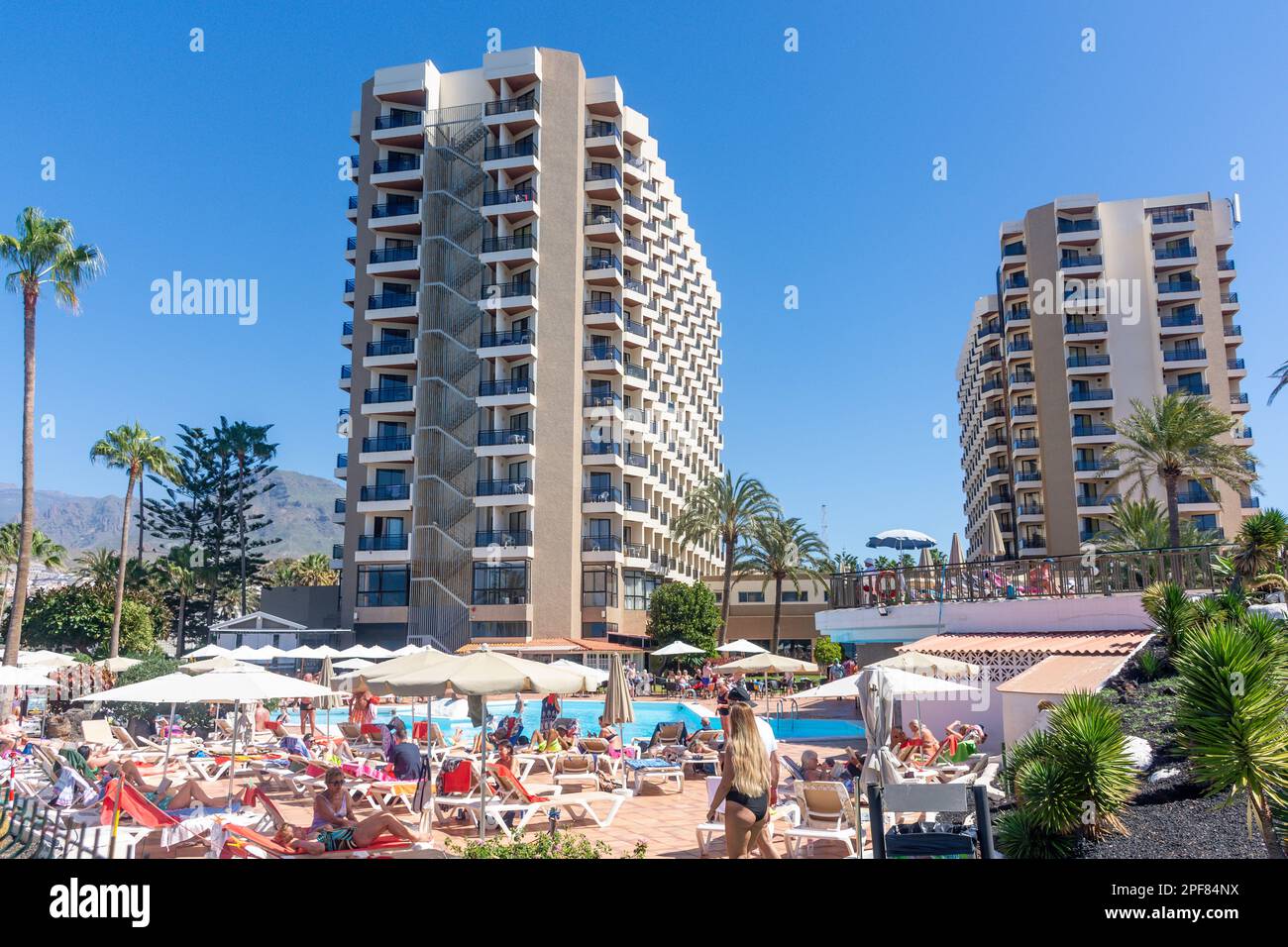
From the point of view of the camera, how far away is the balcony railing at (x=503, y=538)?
4897cm

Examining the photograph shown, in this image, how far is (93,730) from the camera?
17.6 metres

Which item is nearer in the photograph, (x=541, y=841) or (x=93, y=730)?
(x=541, y=841)

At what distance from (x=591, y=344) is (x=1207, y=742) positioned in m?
47.3

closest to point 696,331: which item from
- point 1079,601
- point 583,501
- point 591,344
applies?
point 591,344

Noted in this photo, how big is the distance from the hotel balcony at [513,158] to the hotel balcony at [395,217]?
4.96m

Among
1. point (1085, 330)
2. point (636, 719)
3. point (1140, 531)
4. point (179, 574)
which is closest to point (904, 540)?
point (1140, 531)

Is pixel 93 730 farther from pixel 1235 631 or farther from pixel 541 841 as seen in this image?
pixel 1235 631

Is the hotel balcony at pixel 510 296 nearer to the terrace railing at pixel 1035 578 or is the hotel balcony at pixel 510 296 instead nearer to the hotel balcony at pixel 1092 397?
the terrace railing at pixel 1035 578

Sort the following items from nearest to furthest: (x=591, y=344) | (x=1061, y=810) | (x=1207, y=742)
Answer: (x=1207, y=742) → (x=1061, y=810) → (x=591, y=344)

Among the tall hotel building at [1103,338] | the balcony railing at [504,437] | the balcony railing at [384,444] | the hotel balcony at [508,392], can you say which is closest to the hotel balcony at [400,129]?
the hotel balcony at [508,392]

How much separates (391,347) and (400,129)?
41.6 feet

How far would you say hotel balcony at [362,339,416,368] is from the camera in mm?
51688

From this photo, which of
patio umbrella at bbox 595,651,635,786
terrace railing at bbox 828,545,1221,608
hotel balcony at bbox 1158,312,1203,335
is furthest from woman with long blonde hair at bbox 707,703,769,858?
hotel balcony at bbox 1158,312,1203,335
